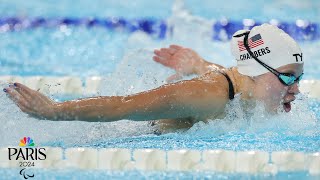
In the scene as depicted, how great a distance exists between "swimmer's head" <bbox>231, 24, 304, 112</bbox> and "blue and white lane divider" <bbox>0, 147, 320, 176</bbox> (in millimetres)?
272

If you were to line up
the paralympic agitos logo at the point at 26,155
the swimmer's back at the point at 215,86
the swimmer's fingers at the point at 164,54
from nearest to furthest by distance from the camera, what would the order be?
the swimmer's back at the point at 215,86
the paralympic agitos logo at the point at 26,155
the swimmer's fingers at the point at 164,54

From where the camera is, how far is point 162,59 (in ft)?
12.7

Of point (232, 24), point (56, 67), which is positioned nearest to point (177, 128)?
point (56, 67)

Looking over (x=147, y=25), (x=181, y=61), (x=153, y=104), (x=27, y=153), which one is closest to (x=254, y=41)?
(x=153, y=104)

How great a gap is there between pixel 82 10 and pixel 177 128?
12.9 ft

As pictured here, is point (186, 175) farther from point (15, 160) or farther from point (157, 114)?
point (15, 160)

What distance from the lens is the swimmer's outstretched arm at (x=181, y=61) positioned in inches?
147

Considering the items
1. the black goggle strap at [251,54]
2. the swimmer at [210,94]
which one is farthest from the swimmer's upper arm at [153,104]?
the black goggle strap at [251,54]

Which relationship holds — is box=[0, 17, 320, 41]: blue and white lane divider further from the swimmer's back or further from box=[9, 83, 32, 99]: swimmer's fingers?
box=[9, 83, 32, 99]: swimmer's fingers

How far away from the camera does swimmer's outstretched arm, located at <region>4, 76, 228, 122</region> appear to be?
270 centimetres

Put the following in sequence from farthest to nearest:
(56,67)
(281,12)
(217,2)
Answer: (217,2)
(281,12)
(56,67)

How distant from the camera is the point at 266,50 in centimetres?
295

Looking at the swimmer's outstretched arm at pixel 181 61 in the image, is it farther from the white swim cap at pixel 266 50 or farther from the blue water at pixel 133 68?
the white swim cap at pixel 266 50

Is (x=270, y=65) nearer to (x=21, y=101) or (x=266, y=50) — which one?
(x=266, y=50)
